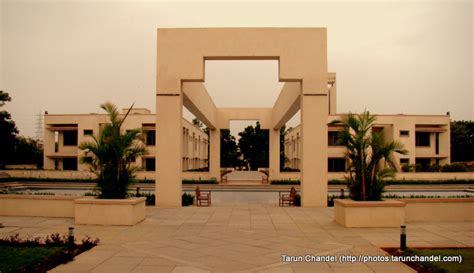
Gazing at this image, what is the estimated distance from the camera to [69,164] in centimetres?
4475

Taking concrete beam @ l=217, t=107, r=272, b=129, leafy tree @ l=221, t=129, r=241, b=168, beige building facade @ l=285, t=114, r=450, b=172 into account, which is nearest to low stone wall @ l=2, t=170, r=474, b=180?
concrete beam @ l=217, t=107, r=272, b=129

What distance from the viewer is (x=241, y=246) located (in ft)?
31.5

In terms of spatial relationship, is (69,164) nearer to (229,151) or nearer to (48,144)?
(48,144)

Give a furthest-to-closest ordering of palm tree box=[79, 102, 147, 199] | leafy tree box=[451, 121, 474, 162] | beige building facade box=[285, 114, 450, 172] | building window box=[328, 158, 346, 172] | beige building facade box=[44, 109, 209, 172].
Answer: leafy tree box=[451, 121, 474, 162]
building window box=[328, 158, 346, 172]
beige building facade box=[44, 109, 209, 172]
beige building facade box=[285, 114, 450, 172]
palm tree box=[79, 102, 147, 199]

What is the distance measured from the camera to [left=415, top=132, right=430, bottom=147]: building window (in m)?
41.7

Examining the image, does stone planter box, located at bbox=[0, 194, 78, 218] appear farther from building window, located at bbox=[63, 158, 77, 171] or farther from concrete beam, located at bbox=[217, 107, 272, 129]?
building window, located at bbox=[63, 158, 77, 171]

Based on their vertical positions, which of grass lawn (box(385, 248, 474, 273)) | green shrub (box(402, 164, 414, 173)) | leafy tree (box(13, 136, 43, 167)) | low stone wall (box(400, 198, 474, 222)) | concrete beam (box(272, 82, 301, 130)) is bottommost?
grass lawn (box(385, 248, 474, 273))

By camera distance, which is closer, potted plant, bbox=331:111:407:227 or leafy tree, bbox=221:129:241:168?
potted plant, bbox=331:111:407:227

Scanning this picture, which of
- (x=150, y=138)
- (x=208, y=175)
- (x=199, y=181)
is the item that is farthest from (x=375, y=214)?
(x=150, y=138)

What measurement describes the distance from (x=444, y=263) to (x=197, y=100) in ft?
53.6

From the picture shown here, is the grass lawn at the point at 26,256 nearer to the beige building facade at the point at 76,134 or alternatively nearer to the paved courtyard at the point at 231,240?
the paved courtyard at the point at 231,240

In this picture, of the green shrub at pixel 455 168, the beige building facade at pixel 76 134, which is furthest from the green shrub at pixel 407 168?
the beige building facade at pixel 76 134

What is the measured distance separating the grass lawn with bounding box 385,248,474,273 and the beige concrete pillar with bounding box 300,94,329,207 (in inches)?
313

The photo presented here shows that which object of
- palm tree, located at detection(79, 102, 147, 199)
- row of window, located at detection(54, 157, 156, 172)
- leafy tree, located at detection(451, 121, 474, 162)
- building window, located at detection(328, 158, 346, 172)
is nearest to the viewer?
palm tree, located at detection(79, 102, 147, 199)
